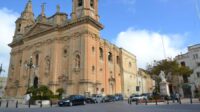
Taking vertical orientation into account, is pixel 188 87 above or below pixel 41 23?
below

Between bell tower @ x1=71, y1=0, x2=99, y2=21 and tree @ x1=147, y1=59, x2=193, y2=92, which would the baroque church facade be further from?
tree @ x1=147, y1=59, x2=193, y2=92

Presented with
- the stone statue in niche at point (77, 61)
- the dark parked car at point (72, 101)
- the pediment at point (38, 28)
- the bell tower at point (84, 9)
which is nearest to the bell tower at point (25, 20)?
→ the pediment at point (38, 28)

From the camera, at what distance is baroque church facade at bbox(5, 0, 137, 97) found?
34469 millimetres

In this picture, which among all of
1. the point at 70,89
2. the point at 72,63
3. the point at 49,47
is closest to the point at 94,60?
the point at 72,63

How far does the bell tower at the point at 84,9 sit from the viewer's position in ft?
121

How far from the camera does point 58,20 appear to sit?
129 feet

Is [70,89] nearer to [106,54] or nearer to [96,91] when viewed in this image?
[96,91]

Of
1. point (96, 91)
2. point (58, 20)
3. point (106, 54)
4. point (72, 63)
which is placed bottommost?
point (96, 91)

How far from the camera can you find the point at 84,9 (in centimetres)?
3669

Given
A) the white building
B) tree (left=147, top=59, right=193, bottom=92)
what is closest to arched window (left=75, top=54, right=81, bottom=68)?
tree (left=147, top=59, right=193, bottom=92)

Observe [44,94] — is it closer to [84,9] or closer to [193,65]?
[84,9]

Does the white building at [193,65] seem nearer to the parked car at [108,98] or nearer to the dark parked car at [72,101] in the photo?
the parked car at [108,98]

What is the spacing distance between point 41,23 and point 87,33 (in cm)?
1163

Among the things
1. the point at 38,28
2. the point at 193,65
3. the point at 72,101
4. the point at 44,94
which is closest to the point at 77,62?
the point at 44,94
